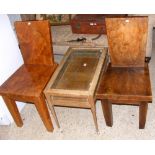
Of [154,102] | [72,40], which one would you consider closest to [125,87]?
[154,102]

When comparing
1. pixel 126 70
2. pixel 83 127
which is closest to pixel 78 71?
pixel 126 70

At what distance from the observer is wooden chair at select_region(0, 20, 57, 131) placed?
5.40 ft

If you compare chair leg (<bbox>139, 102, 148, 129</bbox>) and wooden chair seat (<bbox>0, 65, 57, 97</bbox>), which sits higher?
wooden chair seat (<bbox>0, 65, 57, 97</bbox>)

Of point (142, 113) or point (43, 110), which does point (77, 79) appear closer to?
point (43, 110)

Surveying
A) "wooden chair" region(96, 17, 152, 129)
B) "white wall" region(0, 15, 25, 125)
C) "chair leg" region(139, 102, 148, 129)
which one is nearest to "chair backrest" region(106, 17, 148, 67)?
"wooden chair" region(96, 17, 152, 129)

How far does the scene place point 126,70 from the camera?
68.1 inches

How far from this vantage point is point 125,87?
156cm

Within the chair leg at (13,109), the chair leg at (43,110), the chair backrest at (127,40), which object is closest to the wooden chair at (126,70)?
the chair backrest at (127,40)

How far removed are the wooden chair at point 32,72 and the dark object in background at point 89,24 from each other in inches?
21.2

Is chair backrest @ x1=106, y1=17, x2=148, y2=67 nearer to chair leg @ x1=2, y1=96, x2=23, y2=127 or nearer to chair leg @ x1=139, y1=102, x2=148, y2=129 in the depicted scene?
chair leg @ x1=139, y1=102, x2=148, y2=129

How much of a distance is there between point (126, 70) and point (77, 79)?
1.35ft
